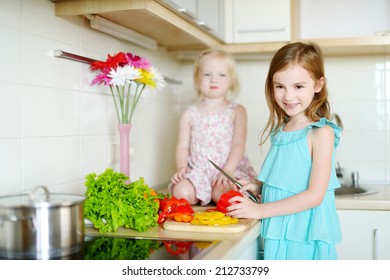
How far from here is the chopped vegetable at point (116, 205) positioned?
4.01 feet

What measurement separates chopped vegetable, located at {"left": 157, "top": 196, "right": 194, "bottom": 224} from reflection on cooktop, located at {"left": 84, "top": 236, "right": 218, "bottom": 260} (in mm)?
136

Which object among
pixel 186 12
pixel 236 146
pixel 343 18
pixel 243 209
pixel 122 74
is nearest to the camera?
pixel 243 209

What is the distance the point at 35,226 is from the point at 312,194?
2.29 ft

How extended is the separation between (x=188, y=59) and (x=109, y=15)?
88 cm

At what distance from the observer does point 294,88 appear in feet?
4.57

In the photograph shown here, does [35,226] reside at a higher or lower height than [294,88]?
lower

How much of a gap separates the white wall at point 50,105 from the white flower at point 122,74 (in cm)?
11

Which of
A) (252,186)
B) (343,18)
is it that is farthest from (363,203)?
(343,18)

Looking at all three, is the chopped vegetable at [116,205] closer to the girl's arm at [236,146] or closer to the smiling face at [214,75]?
the girl's arm at [236,146]

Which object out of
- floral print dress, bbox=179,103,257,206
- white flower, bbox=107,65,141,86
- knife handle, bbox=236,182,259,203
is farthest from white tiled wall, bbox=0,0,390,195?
knife handle, bbox=236,182,259,203

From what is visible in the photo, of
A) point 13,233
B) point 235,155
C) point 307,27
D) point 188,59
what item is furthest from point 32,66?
point 307,27

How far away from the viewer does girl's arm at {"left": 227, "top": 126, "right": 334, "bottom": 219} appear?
132 cm

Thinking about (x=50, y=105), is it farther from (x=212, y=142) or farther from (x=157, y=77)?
(x=212, y=142)
